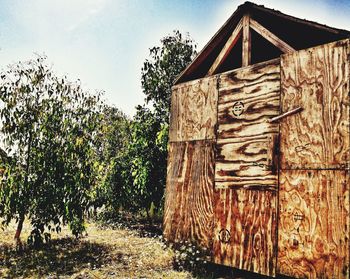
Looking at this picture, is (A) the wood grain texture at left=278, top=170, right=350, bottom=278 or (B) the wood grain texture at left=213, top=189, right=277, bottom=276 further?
(B) the wood grain texture at left=213, top=189, right=277, bottom=276

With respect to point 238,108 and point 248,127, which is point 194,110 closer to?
point 238,108

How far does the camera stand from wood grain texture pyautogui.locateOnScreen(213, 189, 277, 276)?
5766 millimetres

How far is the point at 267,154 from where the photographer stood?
596cm

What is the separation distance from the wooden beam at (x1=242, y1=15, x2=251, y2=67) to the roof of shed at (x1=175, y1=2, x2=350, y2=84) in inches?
4.7

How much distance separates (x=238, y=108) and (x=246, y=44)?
1.43 metres

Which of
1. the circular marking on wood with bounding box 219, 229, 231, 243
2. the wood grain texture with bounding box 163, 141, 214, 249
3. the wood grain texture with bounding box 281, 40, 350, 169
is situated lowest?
the circular marking on wood with bounding box 219, 229, 231, 243

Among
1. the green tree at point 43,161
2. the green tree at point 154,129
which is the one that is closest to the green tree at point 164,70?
the green tree at point 154,129

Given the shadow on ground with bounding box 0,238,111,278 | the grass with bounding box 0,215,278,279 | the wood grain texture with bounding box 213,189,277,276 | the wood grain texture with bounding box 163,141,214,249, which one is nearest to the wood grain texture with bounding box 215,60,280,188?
the wood grain texture with bounding box 213,189,277,276

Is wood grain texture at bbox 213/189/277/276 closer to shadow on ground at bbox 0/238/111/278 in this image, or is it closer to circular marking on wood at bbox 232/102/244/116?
circular marking on wood at bbox 232/102/244/116

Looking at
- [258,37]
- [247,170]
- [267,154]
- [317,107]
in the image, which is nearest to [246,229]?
[247,170]

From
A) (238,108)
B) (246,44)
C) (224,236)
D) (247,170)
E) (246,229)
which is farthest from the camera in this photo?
(246,44)

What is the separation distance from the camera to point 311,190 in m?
5.27

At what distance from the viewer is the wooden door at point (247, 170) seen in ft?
19.2

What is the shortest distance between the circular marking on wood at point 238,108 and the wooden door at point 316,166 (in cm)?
95
